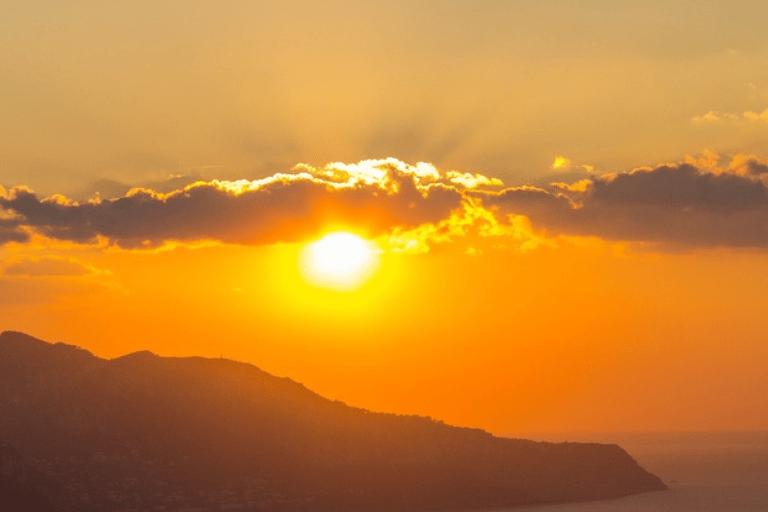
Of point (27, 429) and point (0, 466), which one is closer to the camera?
point (0, 466)

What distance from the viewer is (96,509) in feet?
600

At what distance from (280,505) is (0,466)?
4243 cm

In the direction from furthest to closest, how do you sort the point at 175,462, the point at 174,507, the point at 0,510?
the point at 175,462 → the point at 174,507 → the point at 0,510

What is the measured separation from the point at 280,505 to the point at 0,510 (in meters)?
42.5

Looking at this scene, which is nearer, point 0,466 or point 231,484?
point 0,466

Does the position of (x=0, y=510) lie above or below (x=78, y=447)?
below

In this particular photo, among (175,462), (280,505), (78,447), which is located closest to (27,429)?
→ (78,447)

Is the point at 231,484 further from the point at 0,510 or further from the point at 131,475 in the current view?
the point at 0,510

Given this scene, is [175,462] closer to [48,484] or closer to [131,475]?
[131,475]

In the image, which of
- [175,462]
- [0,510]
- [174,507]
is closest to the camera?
[0,510]

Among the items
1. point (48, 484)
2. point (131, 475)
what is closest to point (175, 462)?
point (131, 475)

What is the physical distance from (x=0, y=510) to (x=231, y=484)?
36671 millimetres

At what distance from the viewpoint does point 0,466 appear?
183 metres

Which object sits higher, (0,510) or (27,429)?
(27,429)
